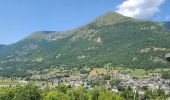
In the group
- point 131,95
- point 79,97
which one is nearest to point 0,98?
point 79,97

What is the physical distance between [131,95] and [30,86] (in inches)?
2025

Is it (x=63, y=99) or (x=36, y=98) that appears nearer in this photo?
(x=63, y=99)

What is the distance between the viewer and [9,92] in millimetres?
134250

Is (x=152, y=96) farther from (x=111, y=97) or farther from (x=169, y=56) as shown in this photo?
(x=169, y=56)

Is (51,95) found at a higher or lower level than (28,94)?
lower

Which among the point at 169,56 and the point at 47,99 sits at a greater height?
the point at 169,56

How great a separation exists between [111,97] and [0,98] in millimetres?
36788

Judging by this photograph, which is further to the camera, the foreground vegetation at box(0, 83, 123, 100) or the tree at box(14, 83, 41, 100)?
the tree at box(14, 83, 41, 100)

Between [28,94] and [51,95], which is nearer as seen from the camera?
[51,95]

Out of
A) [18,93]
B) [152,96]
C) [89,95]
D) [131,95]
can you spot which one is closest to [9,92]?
[18,93]

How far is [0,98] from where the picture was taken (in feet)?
412

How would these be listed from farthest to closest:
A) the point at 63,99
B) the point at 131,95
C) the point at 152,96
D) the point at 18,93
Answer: the point at 152,96 → the point at 131,95 → the point at 18,93 → the point at 63,99

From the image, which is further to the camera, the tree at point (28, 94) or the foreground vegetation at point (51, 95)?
the tree at point (28, 94)

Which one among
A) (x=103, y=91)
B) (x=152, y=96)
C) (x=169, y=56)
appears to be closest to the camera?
(x=169, y=56)
